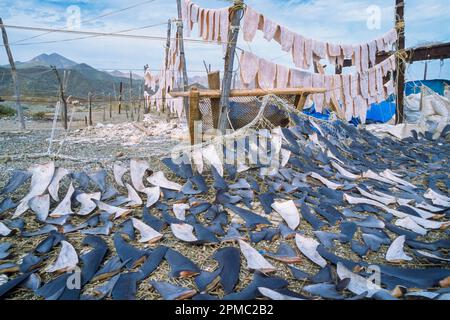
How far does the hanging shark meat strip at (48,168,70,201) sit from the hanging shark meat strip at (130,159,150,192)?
0.59 m

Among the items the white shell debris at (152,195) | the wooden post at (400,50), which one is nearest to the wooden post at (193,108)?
the white shell debris at (152,195)

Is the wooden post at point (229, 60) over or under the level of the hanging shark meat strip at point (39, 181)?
over

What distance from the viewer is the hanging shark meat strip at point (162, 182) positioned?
2453 mm

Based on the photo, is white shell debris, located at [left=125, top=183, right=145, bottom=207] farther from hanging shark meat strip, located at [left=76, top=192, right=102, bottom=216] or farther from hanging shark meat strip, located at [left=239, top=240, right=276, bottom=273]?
hanging shark meat strip, located at [left=239, top=240, right=276, bottom=273]

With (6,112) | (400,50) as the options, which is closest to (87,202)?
(400,50)

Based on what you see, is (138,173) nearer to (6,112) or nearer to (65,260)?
(65,260)

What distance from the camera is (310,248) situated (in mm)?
1719

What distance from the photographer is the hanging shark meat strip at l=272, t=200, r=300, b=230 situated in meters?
1.98

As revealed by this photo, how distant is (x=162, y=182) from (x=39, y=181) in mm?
1021

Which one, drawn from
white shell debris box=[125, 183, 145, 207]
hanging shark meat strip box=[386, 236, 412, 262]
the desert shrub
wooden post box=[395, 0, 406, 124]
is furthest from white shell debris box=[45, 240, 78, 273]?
the desert shrub

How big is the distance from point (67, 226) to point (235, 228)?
3.70 feet

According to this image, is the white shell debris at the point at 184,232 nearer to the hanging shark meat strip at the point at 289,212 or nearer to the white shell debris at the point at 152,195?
the white shell debris at the point at 152,195

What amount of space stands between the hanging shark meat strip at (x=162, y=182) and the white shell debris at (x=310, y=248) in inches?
42.7

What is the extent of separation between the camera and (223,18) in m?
4.49
